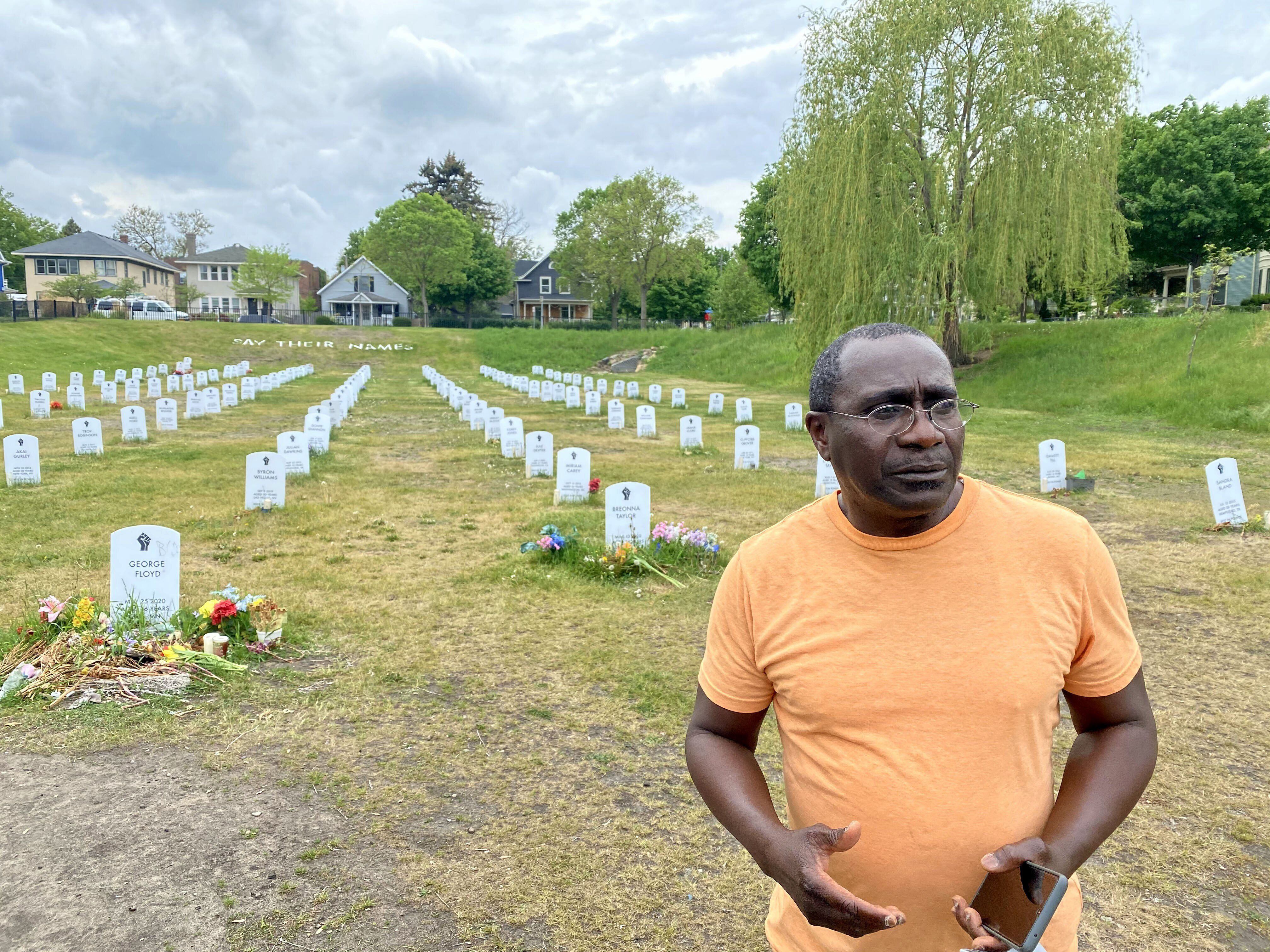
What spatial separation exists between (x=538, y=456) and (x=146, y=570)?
23.8 ft

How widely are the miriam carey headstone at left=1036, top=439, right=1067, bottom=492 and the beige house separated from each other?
Result: 219ft

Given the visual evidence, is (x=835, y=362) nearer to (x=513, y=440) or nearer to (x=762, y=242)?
(x=513, y=440)

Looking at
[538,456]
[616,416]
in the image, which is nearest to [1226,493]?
[538,456]

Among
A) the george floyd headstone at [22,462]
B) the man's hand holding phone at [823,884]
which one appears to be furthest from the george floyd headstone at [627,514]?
the george floyd headstone at [22,462]

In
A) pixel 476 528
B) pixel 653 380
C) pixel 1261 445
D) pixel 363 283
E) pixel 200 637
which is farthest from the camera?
pixel 363 283

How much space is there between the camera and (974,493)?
1558 mm

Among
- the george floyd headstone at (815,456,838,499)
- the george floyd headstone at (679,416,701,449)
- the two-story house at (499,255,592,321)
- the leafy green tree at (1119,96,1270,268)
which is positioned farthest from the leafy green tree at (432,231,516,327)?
the george floyd headstone at (815,456,838,499)

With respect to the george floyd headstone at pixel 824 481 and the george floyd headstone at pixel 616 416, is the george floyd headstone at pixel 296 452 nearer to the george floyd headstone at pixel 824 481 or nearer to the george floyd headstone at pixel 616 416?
the george floyd headstone at pixel 824 481

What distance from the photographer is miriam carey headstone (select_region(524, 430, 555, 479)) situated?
12.5 metres

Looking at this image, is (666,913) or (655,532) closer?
(666,913)

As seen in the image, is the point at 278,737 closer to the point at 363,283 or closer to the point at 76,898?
the point at 76,898

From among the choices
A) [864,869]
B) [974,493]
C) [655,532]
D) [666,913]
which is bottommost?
[666,913]

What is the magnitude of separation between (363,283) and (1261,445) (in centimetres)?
7361

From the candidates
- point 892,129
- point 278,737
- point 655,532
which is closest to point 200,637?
point 278,737
